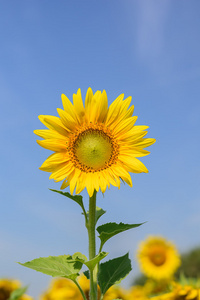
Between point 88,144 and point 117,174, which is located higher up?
point 88,144

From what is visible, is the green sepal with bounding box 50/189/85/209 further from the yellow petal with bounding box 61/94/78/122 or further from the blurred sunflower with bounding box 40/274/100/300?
the blurred sunflower with bounding box 40/274/100/300

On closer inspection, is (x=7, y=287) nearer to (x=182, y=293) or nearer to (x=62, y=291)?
(x=62, y=291)

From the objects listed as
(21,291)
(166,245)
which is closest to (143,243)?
(166,245)

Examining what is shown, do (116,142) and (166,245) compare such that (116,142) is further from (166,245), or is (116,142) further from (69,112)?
(166,245)

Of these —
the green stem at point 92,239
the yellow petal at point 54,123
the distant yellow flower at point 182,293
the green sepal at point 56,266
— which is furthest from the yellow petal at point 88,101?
the distant yellow flower at point 182,293

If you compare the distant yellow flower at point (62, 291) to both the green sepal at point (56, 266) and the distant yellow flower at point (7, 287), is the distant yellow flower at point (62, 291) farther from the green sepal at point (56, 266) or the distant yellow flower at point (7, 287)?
the green sepal at point (56, 266)

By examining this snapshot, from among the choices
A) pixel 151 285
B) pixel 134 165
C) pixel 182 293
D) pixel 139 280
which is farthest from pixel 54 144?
pixel 139 280

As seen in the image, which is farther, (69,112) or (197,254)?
(197,254)
